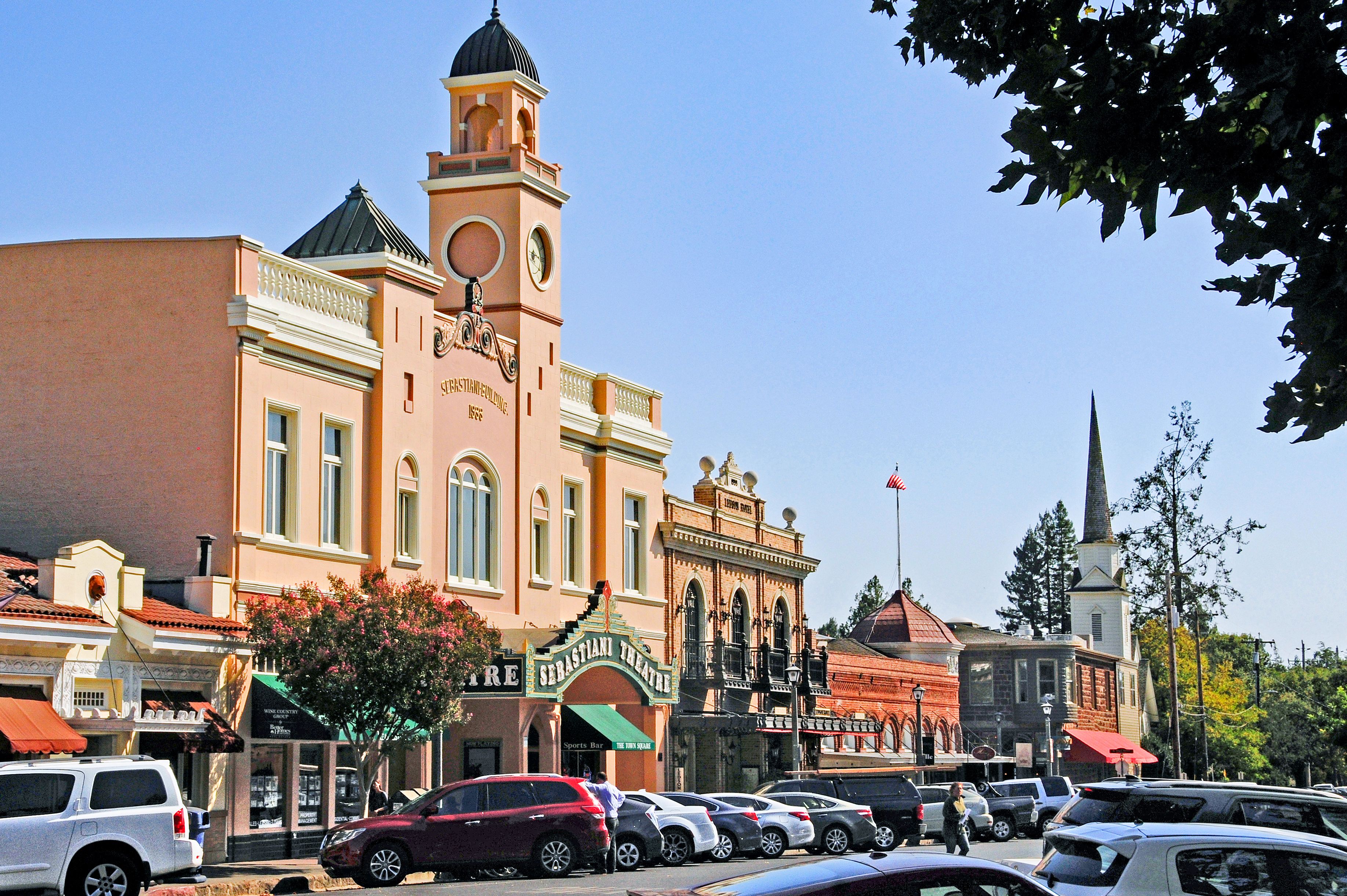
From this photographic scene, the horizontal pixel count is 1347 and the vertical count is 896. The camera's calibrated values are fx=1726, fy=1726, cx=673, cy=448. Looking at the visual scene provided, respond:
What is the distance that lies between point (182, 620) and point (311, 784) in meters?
4.83

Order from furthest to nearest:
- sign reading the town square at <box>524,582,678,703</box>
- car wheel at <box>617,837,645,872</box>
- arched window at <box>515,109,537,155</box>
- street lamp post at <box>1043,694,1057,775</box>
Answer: street lamp post at <box>1043,694,1057,775</box> < arched window at <box>515,109,537,155</box> < sign reading the town square at <box>524,582,678,703</box> < car wheel at <box>617,837,645,872</box>

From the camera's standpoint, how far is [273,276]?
3075 centimetres

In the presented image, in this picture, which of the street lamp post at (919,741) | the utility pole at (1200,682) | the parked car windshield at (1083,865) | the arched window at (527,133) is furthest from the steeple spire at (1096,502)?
the parked car windshield at (1083,865)

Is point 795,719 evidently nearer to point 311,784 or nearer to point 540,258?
point 540,258

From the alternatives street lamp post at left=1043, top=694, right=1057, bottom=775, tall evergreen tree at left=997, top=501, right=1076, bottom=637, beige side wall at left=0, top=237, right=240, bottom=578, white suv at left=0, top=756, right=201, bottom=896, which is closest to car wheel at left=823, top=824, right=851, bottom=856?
beige side wall at left=0, top=237, right=240, bottom=578

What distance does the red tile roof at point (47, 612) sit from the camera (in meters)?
24.0

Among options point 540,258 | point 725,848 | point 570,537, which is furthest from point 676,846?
point 540,258

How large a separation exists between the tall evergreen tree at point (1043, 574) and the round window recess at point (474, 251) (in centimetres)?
9180

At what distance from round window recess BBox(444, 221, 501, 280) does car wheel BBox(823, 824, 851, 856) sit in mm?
14522

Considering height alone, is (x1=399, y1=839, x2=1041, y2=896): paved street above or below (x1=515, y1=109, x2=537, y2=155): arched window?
below

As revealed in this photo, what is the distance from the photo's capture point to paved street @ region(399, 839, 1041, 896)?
22719 mm

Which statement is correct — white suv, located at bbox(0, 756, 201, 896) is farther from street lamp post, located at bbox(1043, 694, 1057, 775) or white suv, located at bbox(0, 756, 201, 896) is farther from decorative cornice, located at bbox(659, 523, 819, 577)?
street lamp post, located at bbox(1043, 694, 1057, 775)

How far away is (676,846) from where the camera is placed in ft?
97.6

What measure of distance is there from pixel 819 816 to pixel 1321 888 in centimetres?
2197
